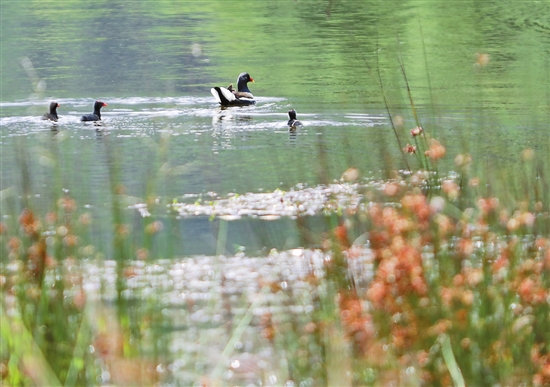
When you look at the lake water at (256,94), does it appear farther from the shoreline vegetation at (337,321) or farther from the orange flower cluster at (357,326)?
the orange flower cluster at (357,326)

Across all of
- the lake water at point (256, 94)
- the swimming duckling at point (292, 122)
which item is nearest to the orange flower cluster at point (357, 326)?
the lake water at point (256, 94)

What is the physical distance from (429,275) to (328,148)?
7.38 metres

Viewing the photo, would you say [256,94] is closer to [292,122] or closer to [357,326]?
[292,122]

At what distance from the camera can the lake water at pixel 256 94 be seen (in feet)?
36.9

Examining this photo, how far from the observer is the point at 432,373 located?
4.78 meters

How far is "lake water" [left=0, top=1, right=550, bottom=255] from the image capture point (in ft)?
36.9

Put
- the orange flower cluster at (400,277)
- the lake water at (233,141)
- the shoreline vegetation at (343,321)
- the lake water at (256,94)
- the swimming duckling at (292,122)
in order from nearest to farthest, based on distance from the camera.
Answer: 1. the shoreline vegetation at (343,321)
2. the orange flower cluster at (400,277)
3. the lake water at (233,141)
4. the lake water at (256,94)
5. the swimming duckling at (292,122)

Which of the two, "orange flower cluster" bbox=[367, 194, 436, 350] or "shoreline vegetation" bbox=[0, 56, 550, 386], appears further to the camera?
"orange flower cluster" bbox=[367, 194, 436, 350]

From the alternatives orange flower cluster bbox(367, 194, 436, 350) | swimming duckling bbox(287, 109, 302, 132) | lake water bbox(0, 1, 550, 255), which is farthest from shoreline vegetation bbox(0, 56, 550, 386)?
swimming duckling bbox(287, 109, 302, 132)

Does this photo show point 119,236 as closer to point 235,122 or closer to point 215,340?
point 215,340

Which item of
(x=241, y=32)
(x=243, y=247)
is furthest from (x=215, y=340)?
(x=241, y=32)

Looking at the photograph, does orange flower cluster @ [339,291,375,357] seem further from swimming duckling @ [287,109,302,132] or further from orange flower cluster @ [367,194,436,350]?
swimming duckling @ [287,109,302,132]

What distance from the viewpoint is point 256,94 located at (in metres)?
18.6

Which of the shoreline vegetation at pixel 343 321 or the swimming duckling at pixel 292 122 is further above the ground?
the shoreline vegetation at pixel 343 321
